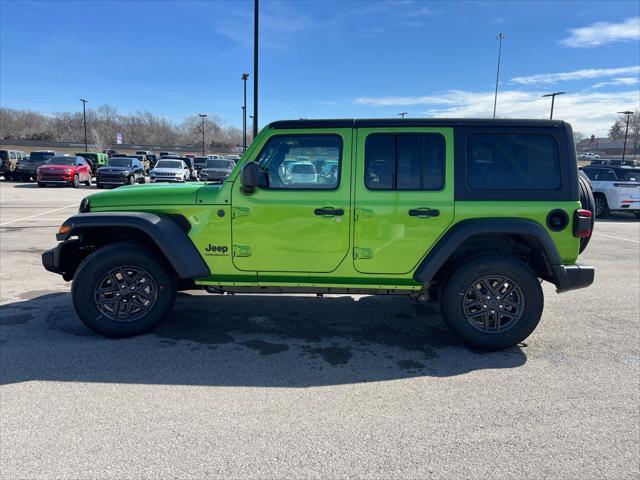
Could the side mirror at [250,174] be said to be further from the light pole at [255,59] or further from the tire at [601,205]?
the tire at [601,205]

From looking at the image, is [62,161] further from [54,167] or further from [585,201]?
[585,201]

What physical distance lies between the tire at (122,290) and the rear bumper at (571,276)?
11.7 ft

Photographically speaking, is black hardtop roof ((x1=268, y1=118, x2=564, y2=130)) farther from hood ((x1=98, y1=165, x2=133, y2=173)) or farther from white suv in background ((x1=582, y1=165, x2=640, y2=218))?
hood ((x1=98, y1=165, x2=133, y2=173))

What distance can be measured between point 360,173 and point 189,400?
92.7 inches

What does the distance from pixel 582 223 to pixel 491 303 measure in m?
1.06

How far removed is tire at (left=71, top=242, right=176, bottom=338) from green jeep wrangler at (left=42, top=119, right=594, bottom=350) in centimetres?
1

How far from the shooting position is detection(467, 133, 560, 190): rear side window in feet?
13.5

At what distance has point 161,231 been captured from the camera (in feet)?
13.4

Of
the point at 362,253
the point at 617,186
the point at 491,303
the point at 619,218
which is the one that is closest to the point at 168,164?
the point at 617,186

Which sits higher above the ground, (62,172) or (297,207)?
(62,172)

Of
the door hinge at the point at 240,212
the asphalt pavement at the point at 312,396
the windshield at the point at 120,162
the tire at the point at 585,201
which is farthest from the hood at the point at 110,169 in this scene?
the tire at the point at 585,201

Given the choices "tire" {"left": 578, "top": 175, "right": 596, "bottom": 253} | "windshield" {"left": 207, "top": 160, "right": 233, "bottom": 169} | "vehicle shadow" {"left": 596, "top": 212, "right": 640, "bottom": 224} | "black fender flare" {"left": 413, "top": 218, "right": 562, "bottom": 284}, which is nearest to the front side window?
"black fender flare" {"left": 413, "top": 218, "right": 562, "bottom": 284}

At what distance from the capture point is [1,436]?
2.72m

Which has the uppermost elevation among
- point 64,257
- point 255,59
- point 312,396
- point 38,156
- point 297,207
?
point 255,59
